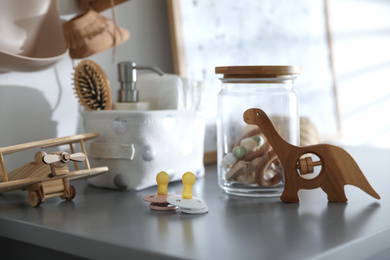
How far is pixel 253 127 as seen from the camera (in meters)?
0.82

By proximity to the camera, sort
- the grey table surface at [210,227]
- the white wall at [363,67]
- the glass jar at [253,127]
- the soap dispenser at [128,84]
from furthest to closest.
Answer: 1. the white wall at [363,67]
2. the soap dispenser at [128,84]
3. the glass jar at [253,127]
4. the grey table surface at [210,227]

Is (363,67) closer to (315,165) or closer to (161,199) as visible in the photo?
(315,165)

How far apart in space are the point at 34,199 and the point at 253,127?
0.35m

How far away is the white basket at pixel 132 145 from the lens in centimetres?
81

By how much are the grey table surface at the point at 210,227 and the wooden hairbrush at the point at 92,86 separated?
0.50ft

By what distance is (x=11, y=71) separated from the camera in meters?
0.88

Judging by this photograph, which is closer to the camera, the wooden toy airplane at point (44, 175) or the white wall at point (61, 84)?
the wooden toy airplane at point (44, 175)

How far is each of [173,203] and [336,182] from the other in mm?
236

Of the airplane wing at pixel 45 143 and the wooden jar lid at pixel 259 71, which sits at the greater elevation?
the wooden jar lid at pixel 259 71

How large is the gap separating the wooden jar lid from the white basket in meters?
0.14

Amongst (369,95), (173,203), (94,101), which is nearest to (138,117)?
(94,101)

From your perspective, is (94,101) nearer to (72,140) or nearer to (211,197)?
Result: (72,140)

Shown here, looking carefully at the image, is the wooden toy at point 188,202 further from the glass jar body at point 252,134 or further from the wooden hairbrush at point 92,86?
the wooden hairbrush at point 92,86

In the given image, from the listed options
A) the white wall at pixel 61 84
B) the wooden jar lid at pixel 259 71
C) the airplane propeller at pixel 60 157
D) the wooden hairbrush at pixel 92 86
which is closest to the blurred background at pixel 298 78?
the white wall at pixel 61 84
